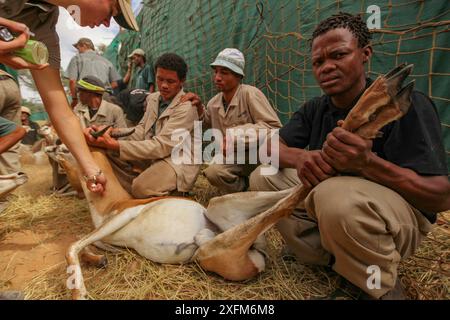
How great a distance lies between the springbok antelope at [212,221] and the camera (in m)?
1.24

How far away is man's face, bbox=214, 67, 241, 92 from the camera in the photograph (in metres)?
3.27

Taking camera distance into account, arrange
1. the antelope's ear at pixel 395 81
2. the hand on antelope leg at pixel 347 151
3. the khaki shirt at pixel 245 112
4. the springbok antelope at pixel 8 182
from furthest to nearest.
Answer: the khaki shirt at pixel 245 112 < the springbok antelope at pixel 8 182 < the hand on antelope leg at pixel 347 151 < the antelope's ear at pixel 395 81

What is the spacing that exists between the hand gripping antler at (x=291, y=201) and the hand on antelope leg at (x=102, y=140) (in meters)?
1.46

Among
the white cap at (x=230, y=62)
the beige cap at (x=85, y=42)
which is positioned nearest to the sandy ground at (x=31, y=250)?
the white cap at (x=230, y=62)

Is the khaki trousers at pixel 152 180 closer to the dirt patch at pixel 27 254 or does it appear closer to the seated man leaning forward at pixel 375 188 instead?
the dirt patch at pixel 27 254

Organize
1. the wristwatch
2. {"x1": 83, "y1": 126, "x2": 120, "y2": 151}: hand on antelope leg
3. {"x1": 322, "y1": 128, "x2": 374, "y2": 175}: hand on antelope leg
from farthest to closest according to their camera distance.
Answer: {"x1": 83, "y1": 126, "x2": 120, "y2": 151}: hand on antelope leg → the wristwatch → {"x1": 322, "y1": 128, "x2": 374, "y2": 175}: hand on antelope leg

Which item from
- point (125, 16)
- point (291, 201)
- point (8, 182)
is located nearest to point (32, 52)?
point (125, 16)

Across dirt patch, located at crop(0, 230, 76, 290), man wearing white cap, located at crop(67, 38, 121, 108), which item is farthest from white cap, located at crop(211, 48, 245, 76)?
Answer: man wearing white cap, located at crop(67, 38, 121, 108)

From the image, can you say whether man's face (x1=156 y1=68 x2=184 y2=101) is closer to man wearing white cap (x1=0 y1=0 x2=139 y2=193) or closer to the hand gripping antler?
man wearing white cap (x1=0 y1=0 x2=139 y2=193)

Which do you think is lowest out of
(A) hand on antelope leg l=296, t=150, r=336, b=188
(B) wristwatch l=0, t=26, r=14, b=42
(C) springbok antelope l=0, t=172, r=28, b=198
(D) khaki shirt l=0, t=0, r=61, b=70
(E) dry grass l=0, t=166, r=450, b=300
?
(E) dry grass l=0, t=166, r=450, b=300

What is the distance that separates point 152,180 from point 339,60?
A: 2.02m

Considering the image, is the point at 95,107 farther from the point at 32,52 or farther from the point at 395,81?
the point at 395,81

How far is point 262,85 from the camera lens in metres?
4.24

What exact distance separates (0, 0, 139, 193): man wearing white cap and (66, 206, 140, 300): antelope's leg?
37 centimetres
